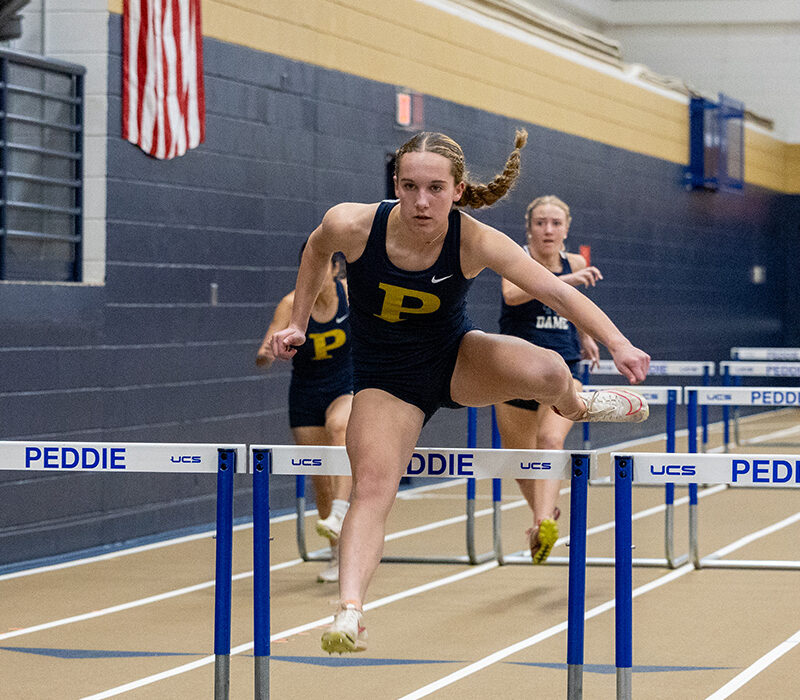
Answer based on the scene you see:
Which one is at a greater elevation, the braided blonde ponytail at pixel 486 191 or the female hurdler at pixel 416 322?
the braided blonde ponytail at pixel 486 191

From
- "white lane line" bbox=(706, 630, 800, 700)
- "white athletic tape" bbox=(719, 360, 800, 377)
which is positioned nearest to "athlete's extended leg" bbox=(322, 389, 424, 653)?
"white lane line" bbox=(706, 630, 800, 700)

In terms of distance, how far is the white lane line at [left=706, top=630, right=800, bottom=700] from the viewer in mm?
5516

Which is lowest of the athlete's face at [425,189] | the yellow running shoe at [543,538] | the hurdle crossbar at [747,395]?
the yellow running shoe at [543,538]

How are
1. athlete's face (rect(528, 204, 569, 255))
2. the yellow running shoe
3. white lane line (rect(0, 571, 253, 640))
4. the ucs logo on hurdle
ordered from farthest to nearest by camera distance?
athlete's face (rect(528, 204, 569, 255)), the yellow running shoe, white lane line (rect(0, 571, 253, 640)), the ucs logo on hurdle

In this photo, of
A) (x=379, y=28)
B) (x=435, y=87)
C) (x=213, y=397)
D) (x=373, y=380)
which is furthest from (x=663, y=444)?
(x=373, y=380)

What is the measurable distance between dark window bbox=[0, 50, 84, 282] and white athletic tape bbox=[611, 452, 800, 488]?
4.95m

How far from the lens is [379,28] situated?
39.0ft

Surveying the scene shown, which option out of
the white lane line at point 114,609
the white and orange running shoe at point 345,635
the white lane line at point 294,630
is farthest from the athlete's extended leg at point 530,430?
the white and orange running shoe at point 345,635

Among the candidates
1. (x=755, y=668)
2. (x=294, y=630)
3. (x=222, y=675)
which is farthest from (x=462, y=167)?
(x=294, y=630)

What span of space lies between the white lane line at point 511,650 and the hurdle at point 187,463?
1056 mm

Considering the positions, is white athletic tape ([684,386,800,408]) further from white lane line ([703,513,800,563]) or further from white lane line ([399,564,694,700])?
white lane line ([399,564,694,700])

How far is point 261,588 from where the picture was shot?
4.58 meters

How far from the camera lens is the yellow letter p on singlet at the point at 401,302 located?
4.65 m

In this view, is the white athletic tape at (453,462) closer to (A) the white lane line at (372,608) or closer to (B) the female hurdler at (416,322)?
(B) the female hurdler at (416,322)
